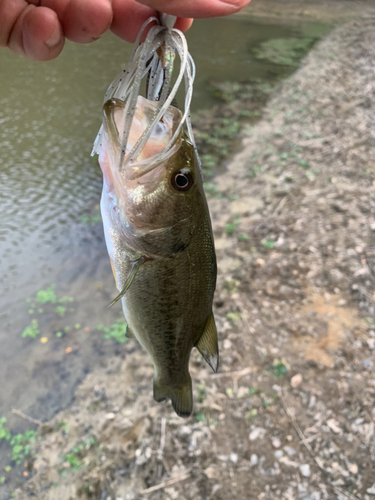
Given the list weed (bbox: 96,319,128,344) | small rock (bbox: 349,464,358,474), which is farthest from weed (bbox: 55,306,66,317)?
small rock (bbox: 349,464,358,474)

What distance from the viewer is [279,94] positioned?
402 inches

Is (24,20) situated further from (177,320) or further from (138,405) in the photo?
(138,405)

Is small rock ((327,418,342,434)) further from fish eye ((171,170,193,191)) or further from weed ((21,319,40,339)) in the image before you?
weed ((21,319,40,339))

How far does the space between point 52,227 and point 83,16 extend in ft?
12.7

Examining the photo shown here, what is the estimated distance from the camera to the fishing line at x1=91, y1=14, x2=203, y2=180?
1154 millimetres

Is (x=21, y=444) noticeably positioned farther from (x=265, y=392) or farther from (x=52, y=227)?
(x=52, y=227)

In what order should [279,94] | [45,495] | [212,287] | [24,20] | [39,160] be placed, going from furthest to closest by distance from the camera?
[279,94], [39,160], [45,495], [24,20], [212,287]

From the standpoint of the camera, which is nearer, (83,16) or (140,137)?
(140,137)

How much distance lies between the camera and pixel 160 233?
1.37m

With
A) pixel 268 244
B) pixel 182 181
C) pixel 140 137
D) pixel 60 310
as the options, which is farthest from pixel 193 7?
pixel 60 310

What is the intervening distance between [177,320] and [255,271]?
2582mm

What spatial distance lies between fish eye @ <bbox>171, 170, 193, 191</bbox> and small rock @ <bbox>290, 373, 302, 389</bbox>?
234 centimetres

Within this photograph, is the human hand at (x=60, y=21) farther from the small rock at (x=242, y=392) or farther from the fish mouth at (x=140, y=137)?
the small rock at (x=242, y=392)

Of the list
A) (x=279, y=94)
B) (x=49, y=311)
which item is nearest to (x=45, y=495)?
(x=49, y=311)
